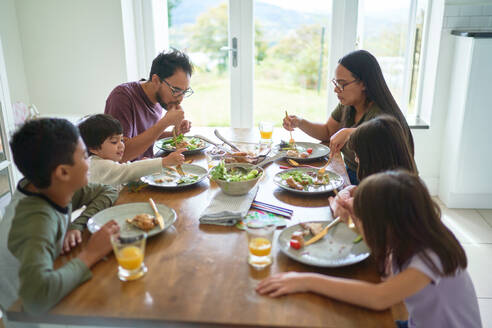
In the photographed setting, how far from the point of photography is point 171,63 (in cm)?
224

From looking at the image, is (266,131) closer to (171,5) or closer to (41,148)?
(41,148)

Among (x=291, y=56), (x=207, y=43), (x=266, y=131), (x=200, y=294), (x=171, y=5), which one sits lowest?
(x=200, y=294)

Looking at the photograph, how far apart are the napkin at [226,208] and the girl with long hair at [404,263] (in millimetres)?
361

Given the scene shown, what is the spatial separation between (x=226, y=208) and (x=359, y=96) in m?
1.07

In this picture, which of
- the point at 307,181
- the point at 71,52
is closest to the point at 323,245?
the point at 307,181

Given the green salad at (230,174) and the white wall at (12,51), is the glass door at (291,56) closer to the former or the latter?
the white wall at (12,51)

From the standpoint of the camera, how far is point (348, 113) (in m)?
2.31

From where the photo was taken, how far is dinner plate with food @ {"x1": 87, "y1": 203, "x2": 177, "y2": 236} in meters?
1.35

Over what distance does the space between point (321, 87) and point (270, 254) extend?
2.87 meters

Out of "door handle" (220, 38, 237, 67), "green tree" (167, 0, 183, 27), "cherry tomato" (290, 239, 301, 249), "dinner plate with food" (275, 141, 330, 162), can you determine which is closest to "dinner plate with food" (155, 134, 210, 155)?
"dinner plate with food" (275, 141, 330, 162)

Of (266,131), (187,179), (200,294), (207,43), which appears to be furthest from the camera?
(207,43)

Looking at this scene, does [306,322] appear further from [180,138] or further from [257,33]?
[257,33]

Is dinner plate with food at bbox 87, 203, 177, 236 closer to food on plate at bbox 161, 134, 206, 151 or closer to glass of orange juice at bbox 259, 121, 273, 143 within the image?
food on plate at bbox 161, 134, 206, 151

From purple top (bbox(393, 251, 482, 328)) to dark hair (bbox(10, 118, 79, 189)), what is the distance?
3.27 ft
